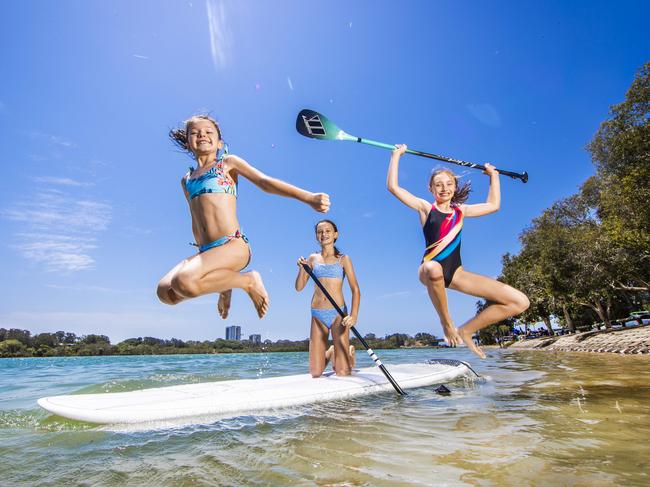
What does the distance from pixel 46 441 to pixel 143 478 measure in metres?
2.02

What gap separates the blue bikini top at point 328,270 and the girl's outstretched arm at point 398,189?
12.1 feet

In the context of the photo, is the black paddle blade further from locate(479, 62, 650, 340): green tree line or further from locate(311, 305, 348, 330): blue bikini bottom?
locate(479, 62, 650, 340): green tree line

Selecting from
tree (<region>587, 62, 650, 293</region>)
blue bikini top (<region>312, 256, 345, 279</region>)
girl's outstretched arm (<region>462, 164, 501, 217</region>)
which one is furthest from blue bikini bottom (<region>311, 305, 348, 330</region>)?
tree (<region>587, 62, 650, 293</region>)

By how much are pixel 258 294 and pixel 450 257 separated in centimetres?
189

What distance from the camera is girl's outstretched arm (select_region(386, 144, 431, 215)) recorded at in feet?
13.9

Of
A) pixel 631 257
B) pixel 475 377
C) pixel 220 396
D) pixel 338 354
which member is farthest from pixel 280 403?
pixel 631 257

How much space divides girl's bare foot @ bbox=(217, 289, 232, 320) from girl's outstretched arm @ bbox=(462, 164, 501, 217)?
2.62 meters

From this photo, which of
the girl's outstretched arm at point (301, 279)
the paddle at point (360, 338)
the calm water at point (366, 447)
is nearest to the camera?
the calm water at point (366, 447)

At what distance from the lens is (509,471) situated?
2.57 meters

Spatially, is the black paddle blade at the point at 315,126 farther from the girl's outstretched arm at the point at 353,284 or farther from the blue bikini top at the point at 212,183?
the girl's outstretched arm at the point at 353,284

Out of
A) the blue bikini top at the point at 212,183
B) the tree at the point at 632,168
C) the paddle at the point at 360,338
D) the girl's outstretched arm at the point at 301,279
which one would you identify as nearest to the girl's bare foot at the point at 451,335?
the blue bikini top at the point at 212,183

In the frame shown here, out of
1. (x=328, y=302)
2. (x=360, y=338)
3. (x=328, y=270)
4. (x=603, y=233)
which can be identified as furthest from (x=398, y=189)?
(x=603, y=233)

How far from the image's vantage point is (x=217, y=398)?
18.1 feet

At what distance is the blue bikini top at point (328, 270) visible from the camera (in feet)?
25.5
